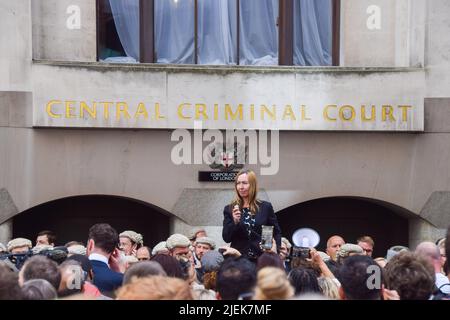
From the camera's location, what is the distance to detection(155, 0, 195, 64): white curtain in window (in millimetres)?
14633

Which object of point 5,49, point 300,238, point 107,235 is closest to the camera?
point 107,235

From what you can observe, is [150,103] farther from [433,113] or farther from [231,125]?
[433,113]

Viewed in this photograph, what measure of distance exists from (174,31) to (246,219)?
6.59 m

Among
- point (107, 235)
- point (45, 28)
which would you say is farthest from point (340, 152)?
point (107, 235)

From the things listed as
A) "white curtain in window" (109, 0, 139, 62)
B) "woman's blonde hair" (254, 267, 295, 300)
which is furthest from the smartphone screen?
"white curtain in window" (109, 0, 139, 62)

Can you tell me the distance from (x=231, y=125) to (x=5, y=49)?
11.9 feet

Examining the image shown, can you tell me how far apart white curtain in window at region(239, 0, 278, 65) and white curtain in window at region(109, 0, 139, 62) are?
172cm

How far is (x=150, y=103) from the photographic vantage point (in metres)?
14.0

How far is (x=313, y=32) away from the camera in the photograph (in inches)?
587

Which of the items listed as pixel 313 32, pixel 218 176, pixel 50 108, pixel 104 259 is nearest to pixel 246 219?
pixel 104 259

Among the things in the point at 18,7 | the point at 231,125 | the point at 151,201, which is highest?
the point at 18,7

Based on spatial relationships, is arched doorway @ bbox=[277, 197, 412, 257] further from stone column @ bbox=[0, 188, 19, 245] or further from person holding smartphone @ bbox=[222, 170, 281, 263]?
person holding smartphone @ bbox=[222, 170, 281, 263]

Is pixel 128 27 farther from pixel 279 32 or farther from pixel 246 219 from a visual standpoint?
pixel 246 219

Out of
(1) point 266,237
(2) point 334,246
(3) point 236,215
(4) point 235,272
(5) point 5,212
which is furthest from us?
(5) point 5,212
